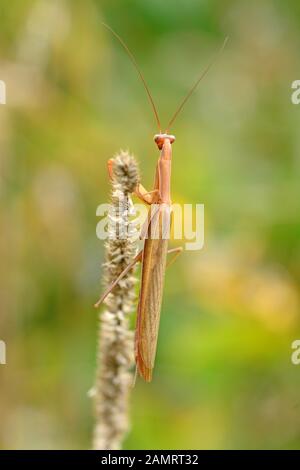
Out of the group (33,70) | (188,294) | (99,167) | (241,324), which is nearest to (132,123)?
(99,167)

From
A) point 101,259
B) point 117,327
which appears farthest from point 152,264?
point 101,259

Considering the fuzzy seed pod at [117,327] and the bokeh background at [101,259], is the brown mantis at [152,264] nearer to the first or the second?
the fuzzy seed pod at [117,327]

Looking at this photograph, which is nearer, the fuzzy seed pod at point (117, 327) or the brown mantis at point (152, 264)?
the fuzzy seed pod at point (117, 327)

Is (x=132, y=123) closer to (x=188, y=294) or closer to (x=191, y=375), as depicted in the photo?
(x=188, y=294)

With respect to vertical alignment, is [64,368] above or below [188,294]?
below

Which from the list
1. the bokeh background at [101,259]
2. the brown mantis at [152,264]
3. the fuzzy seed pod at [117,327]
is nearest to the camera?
the fuzzy seed pod at [117,327]

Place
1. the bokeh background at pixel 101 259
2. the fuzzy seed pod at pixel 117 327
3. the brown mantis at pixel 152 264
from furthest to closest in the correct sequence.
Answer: the bokeh background at pixel 101 259 < the brown mantis at pixel 152 264 < the fuzzy seed pod at pixel 117 327

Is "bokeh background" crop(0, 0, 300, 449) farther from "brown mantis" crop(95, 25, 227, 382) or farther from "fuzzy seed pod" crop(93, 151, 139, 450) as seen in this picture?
"fuzzy seed pod" crop(93, 151, 139, 450)

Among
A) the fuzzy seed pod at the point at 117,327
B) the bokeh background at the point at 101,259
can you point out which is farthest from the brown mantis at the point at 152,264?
the bokeh background at the point at 101,259

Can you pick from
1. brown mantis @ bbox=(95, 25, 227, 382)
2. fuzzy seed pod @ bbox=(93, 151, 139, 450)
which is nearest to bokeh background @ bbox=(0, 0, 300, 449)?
brown mantis @ bbox=(95, 25, 227, 382)
